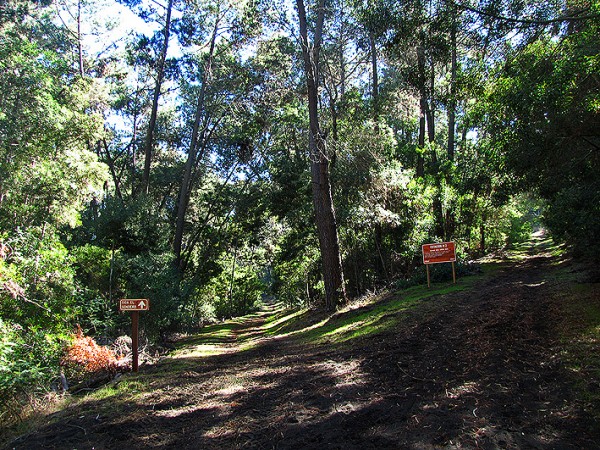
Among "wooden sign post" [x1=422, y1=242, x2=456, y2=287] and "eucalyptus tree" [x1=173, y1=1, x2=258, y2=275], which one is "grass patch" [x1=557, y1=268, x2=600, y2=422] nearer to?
"wooden sign post" [x1=422, y1=242, x2=456, y2=287]

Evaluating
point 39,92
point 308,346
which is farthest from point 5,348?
point 39,92

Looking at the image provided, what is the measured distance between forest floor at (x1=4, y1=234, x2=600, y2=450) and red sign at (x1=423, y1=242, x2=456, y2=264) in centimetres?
431

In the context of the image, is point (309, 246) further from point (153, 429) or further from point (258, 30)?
point (153, 429)

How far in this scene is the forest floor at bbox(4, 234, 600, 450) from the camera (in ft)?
11.7

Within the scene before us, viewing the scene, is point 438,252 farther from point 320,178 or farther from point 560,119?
point 560,119

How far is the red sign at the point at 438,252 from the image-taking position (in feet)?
41.9

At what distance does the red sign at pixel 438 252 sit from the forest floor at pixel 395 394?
14.2 feet

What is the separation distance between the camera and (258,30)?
17.8 metres

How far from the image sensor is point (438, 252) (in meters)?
12.8

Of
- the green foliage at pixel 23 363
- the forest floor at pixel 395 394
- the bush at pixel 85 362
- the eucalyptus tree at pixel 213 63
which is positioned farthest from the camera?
the eucalyptus tree at pixel 213 63

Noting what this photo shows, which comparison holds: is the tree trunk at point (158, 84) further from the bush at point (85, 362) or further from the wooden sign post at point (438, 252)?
the wooden sign post at point (438, 252)

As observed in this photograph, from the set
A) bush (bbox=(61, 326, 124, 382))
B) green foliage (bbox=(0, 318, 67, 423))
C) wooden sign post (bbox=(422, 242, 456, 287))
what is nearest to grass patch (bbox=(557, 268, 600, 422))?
wooden sign post (bbox=(422, 242, 456, 287))

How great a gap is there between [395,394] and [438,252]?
A: 898 cm

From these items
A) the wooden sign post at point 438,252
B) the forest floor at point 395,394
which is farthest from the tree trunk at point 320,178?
the forest floor at point 395,394
